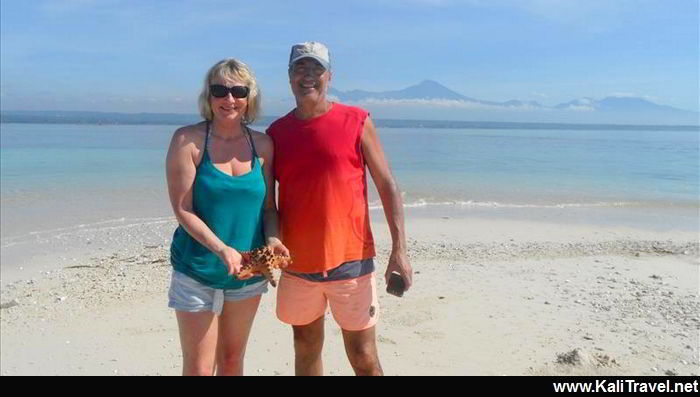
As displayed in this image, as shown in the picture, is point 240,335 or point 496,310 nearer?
point 240,335

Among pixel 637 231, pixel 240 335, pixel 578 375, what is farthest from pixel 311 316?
pixel 637 231

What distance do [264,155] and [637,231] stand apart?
11022 mm

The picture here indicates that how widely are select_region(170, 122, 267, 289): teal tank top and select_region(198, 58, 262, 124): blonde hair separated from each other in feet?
0.66

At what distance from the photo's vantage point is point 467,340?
6059mm

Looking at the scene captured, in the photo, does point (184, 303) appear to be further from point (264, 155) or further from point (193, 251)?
point (264, 155)

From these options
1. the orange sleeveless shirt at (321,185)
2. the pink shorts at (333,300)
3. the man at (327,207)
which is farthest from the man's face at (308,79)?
the pink shorts at (333,300)

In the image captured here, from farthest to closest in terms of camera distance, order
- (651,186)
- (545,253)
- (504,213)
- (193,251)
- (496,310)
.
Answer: (651,186) < (504,213) < (545,253) < (496,310) < (193,251)

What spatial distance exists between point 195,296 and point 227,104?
1076 millimetres

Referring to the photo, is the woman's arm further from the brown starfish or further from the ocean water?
the ocean water

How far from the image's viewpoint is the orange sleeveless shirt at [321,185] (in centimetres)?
350

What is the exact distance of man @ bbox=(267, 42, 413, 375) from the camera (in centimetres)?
351

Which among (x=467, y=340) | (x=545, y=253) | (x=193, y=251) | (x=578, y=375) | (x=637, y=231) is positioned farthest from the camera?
(x=637, y=231)

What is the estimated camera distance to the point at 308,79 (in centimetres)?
353
